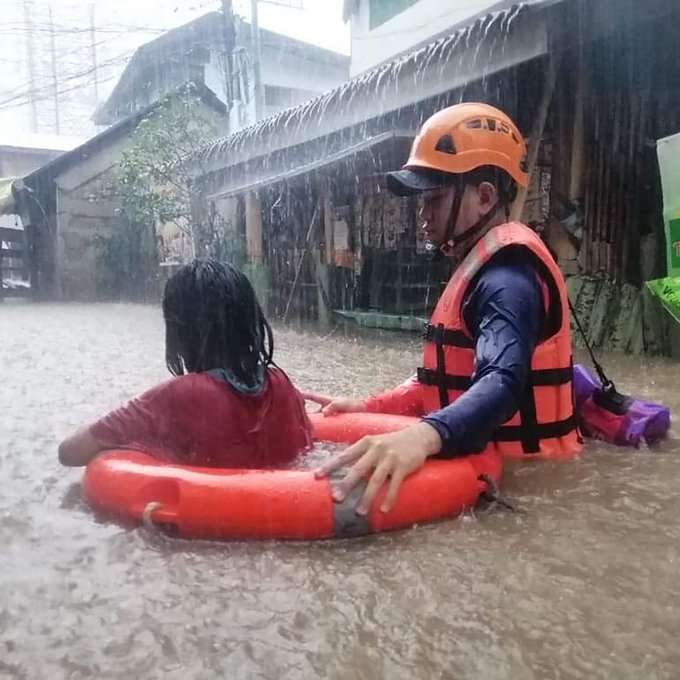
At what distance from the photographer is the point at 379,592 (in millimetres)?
1854

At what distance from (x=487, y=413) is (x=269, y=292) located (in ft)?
32.1

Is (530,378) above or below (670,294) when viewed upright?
below

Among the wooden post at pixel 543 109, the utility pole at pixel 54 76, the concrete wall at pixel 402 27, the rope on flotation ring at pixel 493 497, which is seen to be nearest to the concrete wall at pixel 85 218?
the concrete wall at pixel 402 27

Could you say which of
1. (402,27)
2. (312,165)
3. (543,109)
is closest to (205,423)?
(543,109)

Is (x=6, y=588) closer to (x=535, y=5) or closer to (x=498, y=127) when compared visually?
(x=498, y=127)

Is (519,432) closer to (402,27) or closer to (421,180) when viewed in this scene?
(421,180)

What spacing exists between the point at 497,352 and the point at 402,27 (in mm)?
13171

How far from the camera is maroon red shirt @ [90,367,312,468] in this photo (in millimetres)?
2398

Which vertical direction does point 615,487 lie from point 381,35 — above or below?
below

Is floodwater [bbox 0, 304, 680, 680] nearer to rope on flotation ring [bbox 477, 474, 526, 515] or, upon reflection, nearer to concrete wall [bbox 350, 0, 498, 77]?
→ rope on flotation ring [bbox 477, 474, 526, 515]

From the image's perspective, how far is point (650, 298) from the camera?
617 centimetres

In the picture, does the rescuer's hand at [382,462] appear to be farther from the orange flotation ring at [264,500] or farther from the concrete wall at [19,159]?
the concrete wall at [19,159]

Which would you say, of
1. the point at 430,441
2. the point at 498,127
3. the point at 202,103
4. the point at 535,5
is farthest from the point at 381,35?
the point at 430,441

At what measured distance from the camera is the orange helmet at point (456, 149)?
2605mm
